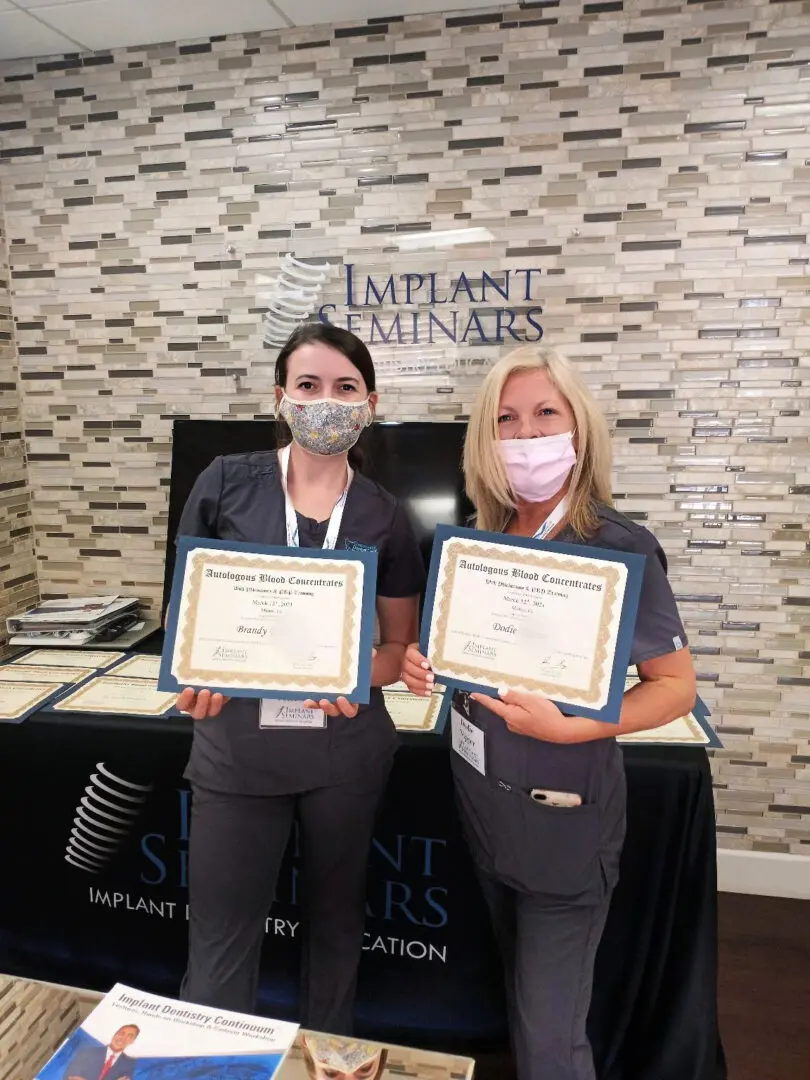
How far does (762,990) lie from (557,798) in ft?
4.49

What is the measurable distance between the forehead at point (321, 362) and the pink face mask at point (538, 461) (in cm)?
35

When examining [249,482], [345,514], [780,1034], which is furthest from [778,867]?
[249,482]

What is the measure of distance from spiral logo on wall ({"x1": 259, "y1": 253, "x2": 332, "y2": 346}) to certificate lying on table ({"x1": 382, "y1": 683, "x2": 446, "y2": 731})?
48.2 inches

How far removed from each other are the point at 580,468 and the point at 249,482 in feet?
2.06

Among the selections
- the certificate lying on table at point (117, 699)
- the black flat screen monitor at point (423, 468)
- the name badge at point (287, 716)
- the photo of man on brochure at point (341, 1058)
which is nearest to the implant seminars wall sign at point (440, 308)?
the black flat screen monitor at point (423, 468)

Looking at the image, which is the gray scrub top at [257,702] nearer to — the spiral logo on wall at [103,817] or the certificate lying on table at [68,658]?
the spiral logo on wall at [103,817]

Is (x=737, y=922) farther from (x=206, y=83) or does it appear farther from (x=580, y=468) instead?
(x=206, y=83)

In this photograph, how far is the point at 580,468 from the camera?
47.1 inches

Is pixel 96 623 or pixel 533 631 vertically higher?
pixel 533 631

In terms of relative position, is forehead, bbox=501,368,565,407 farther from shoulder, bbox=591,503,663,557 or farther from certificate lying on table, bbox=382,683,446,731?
certificate lying on table, bbox=382,683,446,731

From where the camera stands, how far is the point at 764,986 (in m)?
1.98

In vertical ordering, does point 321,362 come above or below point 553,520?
above

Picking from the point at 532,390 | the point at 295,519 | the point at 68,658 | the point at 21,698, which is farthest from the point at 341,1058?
the point at 68,658

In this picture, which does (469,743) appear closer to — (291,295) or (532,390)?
(532,390)
